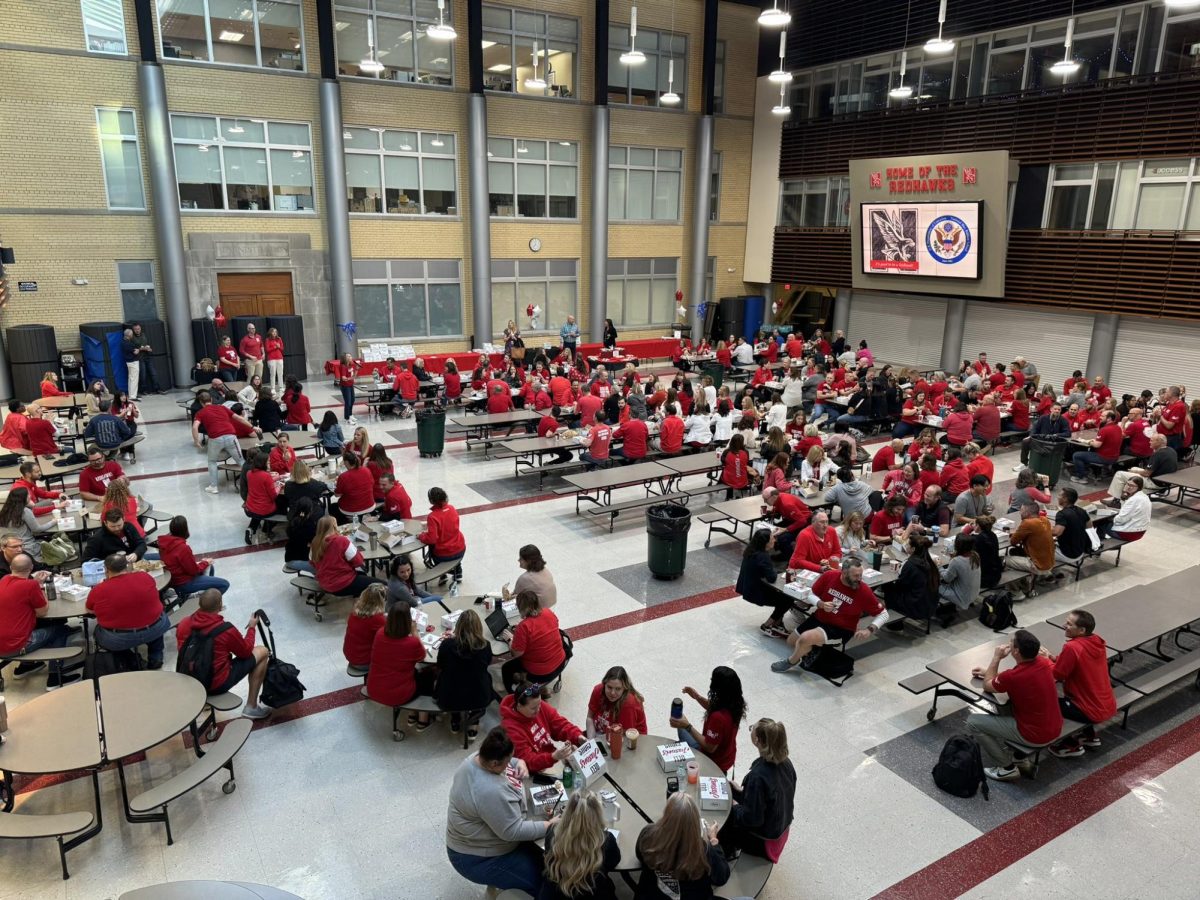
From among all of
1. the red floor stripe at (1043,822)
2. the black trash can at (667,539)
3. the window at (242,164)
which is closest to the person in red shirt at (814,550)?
the black trash can at (667,539)

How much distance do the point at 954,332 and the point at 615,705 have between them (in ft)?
65.9

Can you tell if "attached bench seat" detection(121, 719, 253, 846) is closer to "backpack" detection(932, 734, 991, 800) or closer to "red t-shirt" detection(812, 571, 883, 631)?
"red t-shirt" detection(812, 571, 883, 631)

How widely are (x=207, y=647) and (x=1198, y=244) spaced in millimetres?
19481

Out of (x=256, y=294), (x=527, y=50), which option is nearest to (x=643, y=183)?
(x=527, y=50)

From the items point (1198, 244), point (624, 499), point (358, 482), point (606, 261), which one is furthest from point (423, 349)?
point (1198, 244)

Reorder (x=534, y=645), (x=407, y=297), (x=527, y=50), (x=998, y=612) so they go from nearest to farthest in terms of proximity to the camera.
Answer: (x=534, y=645)
(x=998, y=612)
(x=407, y=297)
(x=527, y=50)

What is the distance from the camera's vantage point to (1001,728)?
6285 mm

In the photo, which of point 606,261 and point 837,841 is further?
point 606,261

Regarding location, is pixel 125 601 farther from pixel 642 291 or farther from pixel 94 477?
pixel 642 291

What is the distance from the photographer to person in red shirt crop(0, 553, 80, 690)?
22.4 feet

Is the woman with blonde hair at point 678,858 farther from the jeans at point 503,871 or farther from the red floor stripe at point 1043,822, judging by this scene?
the red floor stripe at point 1043,822

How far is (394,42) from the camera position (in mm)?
21656

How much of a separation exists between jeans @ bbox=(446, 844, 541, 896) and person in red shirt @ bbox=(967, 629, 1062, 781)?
12.5 ft

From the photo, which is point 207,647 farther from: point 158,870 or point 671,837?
point 671,837
